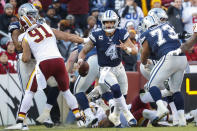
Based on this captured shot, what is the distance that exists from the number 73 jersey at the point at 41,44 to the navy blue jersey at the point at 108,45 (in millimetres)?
782

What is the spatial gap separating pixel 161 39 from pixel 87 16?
19.1 ft

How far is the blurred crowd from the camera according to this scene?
1351cm

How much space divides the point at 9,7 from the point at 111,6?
2833 millimetres

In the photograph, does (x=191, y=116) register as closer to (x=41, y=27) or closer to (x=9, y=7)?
(x=41, y=27)

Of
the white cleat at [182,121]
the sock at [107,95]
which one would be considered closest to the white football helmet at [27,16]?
the sock at [107,95]

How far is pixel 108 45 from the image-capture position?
10.2m

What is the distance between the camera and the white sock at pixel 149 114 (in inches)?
386

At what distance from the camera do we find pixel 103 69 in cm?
1022

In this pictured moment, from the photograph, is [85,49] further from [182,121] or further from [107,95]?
[182,121]

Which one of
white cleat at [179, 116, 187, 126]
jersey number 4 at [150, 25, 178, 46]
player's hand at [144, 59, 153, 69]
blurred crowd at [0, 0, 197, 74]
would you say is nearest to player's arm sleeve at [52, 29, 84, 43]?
jersey number 4 at [150, 25, 178, 46]

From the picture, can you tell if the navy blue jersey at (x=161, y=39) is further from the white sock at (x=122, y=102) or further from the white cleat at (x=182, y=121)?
the white cleat at (x=182, y=121)

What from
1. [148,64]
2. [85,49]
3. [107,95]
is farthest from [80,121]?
[148,64]

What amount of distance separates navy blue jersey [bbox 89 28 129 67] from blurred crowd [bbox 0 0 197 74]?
2.52m

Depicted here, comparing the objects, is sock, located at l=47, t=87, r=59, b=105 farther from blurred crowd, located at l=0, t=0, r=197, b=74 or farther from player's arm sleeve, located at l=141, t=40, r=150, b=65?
player's arm sleeve, located at l=141, t=40, r=150, b=65
